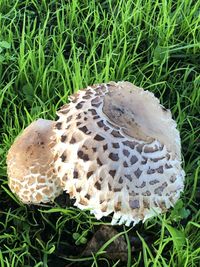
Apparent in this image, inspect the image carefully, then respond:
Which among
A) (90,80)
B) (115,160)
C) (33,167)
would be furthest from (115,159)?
(90,80)

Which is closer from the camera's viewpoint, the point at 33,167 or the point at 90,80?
the point at 33,167

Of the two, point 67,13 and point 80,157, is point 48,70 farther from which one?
point 80,157

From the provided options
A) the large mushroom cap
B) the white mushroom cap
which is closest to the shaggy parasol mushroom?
the large mushroom cap

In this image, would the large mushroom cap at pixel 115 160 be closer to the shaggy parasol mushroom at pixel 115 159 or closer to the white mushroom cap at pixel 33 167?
the shaggy parasol mushroom at pixel 115 159

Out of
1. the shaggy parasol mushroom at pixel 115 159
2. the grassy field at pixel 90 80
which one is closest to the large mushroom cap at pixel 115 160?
the shaggy parasol mushroom at pixel 115 159

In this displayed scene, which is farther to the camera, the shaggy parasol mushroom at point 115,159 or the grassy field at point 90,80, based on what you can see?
the grassy field at point 90,80

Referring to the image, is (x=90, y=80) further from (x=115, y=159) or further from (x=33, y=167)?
(x=115, y=159)

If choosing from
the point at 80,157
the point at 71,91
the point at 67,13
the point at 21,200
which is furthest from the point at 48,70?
the point at 80,157
